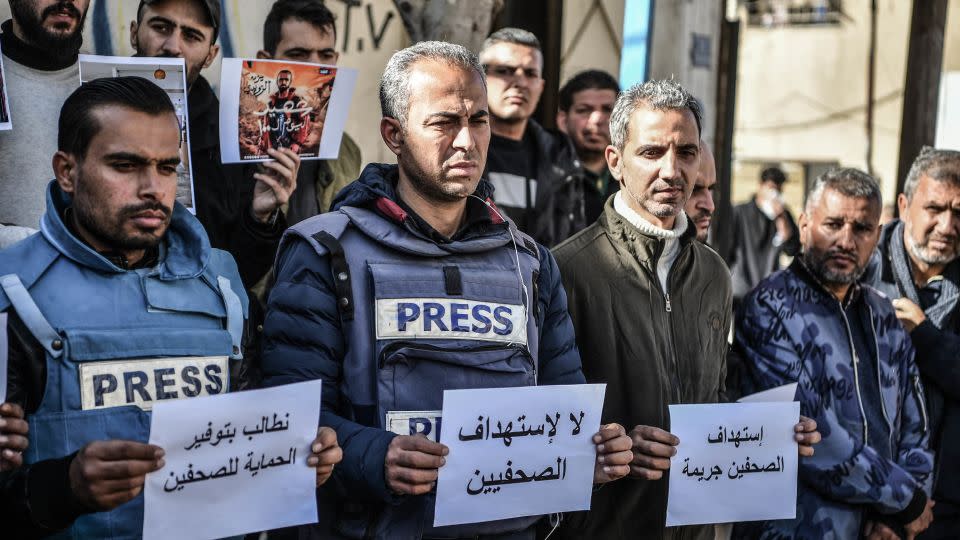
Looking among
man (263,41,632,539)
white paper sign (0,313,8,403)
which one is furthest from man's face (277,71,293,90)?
white paper sign (0,313,8,403)

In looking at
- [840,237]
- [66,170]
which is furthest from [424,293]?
[840,237]

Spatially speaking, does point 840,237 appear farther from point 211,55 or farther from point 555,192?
point 211,55

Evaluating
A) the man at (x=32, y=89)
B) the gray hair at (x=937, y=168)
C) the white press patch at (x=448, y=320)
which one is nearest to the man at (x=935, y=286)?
the gray hair at (x=937, y=168)

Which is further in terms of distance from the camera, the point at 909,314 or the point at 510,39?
the point at 510,39

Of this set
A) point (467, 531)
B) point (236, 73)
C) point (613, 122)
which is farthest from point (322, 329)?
point (613, 122)

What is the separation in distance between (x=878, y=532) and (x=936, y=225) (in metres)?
1.40

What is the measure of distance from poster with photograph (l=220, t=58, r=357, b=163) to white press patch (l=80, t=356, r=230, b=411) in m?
1.15

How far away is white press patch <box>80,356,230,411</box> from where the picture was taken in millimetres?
2271

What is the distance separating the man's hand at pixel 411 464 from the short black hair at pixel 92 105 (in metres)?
0.92

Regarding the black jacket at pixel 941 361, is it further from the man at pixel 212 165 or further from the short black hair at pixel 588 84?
the man at pixel 212 165

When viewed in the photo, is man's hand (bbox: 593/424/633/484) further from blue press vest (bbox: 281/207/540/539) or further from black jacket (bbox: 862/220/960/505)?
black jacket (bbox: 862/220/960/505)

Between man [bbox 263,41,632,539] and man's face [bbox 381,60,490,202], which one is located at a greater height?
man's face [bbox 381,60,490,202]

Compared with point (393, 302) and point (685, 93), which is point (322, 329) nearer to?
point (393, 302)

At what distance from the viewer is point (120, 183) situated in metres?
2.37
